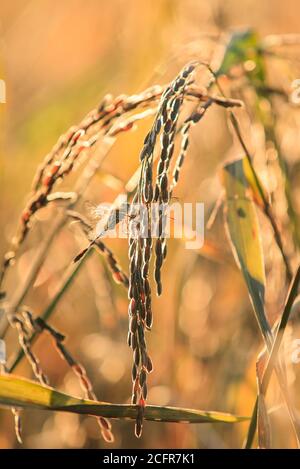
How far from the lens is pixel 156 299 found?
1958 millimetres

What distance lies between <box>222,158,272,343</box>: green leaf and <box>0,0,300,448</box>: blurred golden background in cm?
18

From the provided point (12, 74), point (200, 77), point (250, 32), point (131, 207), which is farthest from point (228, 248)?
point (12, 74)

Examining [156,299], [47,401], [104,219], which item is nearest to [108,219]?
[104,219]

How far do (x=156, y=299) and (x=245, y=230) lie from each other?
0.89 m

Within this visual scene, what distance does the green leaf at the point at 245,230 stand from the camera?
3.31 ft

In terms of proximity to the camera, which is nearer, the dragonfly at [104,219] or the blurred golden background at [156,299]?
the dragonfly at [104,219]

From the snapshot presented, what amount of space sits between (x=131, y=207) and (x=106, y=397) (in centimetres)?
117

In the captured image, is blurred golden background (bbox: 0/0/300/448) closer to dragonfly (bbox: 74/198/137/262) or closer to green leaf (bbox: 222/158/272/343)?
green leaf (bbox: 222/158/272/343)

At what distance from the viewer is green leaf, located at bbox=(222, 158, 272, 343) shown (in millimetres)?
1009

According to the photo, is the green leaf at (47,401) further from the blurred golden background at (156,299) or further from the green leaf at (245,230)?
the blurred golden background at (156,299)

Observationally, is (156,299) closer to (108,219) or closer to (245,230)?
(245,230)

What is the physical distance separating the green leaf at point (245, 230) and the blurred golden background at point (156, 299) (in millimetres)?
179

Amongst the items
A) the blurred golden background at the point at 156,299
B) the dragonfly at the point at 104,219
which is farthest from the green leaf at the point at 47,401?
the blurred golden background at the point at 156,299

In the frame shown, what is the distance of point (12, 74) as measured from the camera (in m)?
2.78
